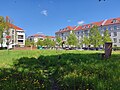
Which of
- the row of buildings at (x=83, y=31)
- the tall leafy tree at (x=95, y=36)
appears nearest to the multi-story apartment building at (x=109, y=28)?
the row of buildings at (x=83, y=31)

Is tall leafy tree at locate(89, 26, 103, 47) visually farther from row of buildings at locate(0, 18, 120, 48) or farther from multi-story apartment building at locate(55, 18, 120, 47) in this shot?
row of buildings at locate(0, 18, 120, 48)

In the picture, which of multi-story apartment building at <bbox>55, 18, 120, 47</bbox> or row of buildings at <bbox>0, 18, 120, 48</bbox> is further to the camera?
row of buildings at <bbox>0, 18, 120, 48</bbox>

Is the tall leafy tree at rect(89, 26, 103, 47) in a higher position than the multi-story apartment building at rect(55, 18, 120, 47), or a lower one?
lower

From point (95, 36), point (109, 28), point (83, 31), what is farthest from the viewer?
point (83, 31)

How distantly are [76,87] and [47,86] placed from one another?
0.98 meters

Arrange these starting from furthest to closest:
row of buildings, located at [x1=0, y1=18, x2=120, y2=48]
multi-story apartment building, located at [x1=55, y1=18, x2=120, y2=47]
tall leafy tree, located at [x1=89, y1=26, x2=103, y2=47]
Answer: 1. row of buildings, located at [x1=0, y1=18, x2=120, y2=48]
2. multi-story apartment building, located at [x1=55, y1=18, x2=120, y2=47]
3. tall leafy tree, located at [x1=89, y1=26, x2=103, y2=47]

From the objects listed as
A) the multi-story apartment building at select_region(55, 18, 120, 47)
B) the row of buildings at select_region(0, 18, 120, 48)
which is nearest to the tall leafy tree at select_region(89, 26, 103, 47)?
the multi-story apartment building at select_region(55, 18, 120, 47)

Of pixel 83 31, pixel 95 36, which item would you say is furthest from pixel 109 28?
pixel 95 36

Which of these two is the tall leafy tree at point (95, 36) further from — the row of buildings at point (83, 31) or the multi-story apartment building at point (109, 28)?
the row of buildings at point (83, 31)

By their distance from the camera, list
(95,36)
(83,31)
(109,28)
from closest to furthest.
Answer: (95,36) < (109,28) < (83,31)

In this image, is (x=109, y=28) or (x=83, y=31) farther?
(x=83, y=31)

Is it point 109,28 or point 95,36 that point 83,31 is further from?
point 95,36

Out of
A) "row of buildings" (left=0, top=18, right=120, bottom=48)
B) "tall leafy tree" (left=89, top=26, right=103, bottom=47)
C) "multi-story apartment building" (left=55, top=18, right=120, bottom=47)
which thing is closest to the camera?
"tall leafy tree" (left=89, top=26, right=103, bottom=47)

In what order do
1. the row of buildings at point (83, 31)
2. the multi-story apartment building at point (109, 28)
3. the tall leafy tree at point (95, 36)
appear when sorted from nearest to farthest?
the tall leafy tree at point (95, 36) < the multi-story apartment building at point (109, 28) < the row of buildings at point (83, 31)
